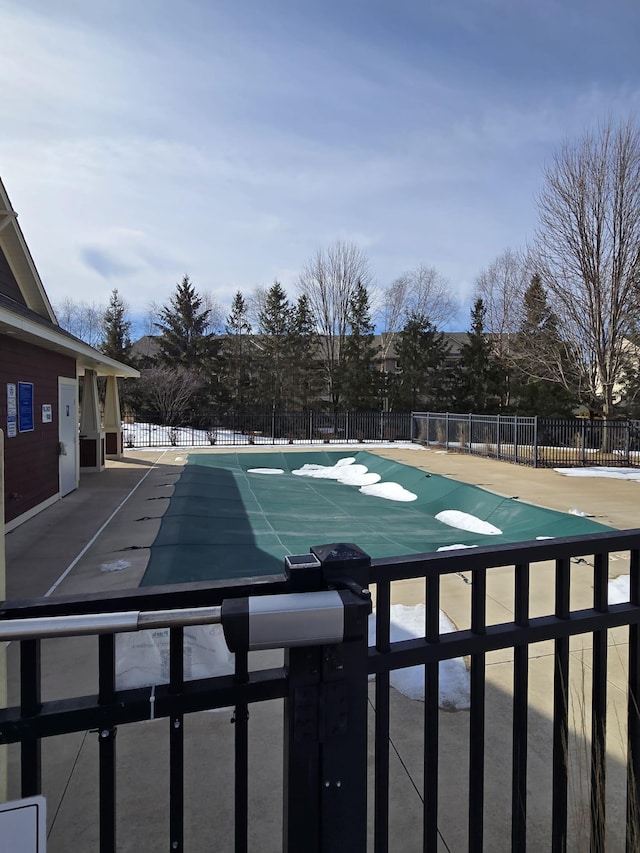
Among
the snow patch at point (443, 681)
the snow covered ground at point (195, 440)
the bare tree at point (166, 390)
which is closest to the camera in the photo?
the snow patch at point (443, 681)

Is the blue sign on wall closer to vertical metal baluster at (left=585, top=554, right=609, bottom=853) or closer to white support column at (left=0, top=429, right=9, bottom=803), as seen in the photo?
white support column at (left=0, top=429, right=9, bottom=803)

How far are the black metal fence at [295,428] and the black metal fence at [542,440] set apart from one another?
6.40m

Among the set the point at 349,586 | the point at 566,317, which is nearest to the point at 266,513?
the point at 349,586

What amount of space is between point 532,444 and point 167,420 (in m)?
17.4

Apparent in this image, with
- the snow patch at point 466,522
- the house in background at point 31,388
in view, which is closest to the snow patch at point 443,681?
the snow patch at point 466,522

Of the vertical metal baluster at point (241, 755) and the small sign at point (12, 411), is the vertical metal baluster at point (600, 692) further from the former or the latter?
the small sign at point (12, 411)

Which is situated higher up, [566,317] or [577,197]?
[577,197]

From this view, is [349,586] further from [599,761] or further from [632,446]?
[632,446]

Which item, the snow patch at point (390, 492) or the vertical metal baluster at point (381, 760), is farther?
the snow patch at point (390, 492)

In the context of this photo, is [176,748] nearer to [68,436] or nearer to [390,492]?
[68,436]

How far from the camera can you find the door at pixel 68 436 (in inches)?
410

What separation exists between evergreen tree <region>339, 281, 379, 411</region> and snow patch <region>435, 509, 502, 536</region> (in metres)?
21.3

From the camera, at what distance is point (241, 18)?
5.51 metres

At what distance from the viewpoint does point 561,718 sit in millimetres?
1566
